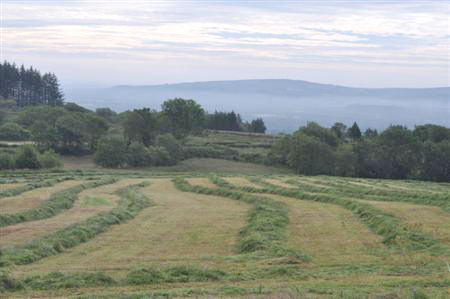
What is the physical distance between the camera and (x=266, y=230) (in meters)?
24.9

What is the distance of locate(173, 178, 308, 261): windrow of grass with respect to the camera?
2045 centimetres

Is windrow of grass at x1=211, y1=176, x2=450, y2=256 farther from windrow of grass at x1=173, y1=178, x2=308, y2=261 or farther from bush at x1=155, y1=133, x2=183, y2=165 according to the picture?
bush at x1=155, y1=133, x2=183, y2=165

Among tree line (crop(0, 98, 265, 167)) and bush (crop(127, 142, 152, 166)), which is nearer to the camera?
tree line (crop(0, 98, 265, 167))

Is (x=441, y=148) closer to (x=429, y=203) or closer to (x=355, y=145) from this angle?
(x=355, y=145)

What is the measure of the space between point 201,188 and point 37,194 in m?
13.0

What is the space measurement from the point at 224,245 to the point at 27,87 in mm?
147609

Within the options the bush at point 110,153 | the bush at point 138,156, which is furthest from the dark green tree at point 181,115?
the bush at point 110,153

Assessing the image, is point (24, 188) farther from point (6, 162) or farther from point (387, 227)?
point (6, 162)

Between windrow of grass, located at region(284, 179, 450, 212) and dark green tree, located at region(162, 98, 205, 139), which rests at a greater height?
dark green tree, located at region(162, 98, 205, 139)

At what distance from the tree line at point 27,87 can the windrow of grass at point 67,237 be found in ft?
420

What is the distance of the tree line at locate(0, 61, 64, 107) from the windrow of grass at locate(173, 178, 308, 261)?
125804 mm

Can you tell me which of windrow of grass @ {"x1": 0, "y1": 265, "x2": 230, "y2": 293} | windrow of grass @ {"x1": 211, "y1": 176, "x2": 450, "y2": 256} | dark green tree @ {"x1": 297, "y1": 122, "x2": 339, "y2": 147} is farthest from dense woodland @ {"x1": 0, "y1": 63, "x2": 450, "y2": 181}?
windrow of grass @ {"x1": 0, "y1": 265, "x2": 230, "y2": 293}

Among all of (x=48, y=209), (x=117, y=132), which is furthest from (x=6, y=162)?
(x=48, y=209)

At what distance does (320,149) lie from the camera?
294ft
